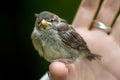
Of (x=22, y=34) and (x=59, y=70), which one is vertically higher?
(x=59, y=70)


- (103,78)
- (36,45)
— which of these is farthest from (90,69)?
(36,45)

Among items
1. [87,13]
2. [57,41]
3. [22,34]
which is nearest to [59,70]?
[57,41]

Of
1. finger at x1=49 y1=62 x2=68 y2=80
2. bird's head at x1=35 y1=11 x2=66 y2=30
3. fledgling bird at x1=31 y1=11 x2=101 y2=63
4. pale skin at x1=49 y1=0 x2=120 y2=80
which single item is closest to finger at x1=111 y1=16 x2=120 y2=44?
pale skin at x1=49 y1=0 x2=120 y2=80

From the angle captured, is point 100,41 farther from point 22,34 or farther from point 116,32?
point 22,34

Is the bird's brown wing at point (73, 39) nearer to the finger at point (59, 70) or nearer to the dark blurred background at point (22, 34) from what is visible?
the finger at point (59, 70)

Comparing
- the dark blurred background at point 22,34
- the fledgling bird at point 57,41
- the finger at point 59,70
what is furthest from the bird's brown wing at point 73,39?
the dark blurred background at point 22,34

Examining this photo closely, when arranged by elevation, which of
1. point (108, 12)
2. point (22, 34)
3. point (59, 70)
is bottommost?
point (22, 34)
